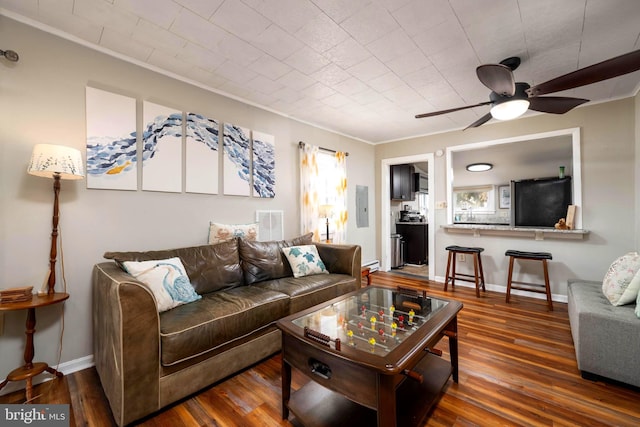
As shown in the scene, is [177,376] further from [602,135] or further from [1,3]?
[602,135]

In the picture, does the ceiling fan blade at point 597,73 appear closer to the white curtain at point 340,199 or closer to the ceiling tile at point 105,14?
the white curtain at point 340,199

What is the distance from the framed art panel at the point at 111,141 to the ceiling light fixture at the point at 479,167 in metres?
6.45

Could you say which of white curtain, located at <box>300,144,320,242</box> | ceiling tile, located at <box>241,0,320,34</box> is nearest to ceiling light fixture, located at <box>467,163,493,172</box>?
white curtain, located at <box>300,144,320,242</box>

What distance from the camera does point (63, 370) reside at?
1.99 m

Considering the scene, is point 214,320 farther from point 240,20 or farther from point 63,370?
point 240,20

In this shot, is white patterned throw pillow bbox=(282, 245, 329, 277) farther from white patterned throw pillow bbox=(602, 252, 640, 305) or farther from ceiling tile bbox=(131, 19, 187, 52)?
white patterned throw pillow bbox=(602, 252, 640, 305)

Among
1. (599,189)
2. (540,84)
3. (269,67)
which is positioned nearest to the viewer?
(540,84)

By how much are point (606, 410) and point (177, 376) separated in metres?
2.57

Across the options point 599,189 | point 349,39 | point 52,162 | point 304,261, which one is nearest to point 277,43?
point 349,39

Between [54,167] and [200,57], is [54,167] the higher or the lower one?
the lower one

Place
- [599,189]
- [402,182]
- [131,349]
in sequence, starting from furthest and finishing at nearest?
[402,182]
[599,189]
[131,349]

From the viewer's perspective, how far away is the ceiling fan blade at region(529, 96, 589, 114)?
2.22 meters

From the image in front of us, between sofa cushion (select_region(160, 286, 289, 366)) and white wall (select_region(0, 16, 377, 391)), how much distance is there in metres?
0.87

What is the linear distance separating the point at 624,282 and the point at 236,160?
3617 millimetres
